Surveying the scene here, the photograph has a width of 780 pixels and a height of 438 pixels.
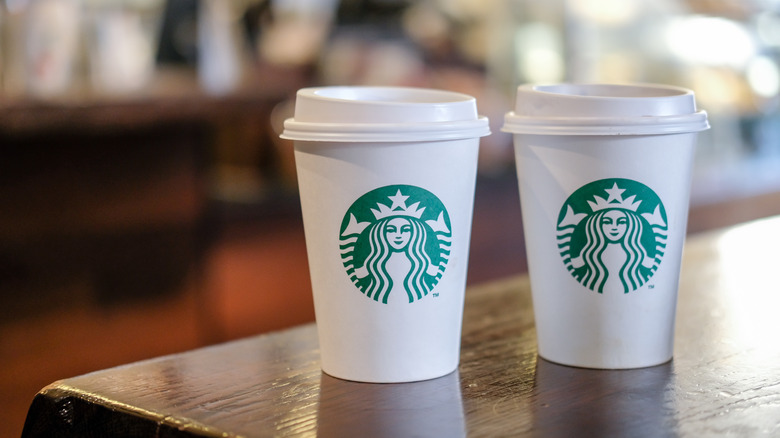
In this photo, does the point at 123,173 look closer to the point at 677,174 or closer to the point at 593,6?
the point at 677,174

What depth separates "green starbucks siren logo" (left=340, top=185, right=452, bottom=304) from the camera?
2.67 feet

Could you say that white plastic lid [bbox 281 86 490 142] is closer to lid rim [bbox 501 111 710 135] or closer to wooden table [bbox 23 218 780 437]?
lid rim [bbox 501 111 710 135]

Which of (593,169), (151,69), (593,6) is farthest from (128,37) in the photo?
(593,169)

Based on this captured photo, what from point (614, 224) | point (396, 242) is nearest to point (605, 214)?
point (614, 224)

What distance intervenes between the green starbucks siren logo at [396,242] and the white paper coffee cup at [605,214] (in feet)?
0.41

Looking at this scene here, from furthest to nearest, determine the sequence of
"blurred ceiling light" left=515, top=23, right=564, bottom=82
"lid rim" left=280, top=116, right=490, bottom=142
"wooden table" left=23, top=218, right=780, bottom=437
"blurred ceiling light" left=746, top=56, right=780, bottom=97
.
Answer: "blurred ceiling light" left=746, top=56, right=780, bottom=97, "blurred ceiling light" left=515, top=23, right=564, bottom=82, "lid rim" left=280, top=116, right=490, bottom=142, "wooden table" left=23, top=218, right=780, bottom=437

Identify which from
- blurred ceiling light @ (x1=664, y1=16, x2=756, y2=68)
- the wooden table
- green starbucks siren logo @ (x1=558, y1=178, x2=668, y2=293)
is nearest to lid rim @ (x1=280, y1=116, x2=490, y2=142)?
green starbucks siren logo @ (x1=558, y1=178, x2=668, y2=293)

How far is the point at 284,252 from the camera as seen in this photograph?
3.02 m

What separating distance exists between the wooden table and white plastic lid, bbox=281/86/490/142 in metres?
0.24

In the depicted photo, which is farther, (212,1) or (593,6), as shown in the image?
(593,6)

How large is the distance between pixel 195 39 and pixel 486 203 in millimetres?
1321

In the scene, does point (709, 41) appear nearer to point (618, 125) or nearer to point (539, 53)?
point (539, 53)

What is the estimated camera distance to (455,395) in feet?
2.58

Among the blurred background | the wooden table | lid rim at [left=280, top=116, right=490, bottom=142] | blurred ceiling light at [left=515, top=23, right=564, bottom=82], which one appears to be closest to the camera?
the wooden table
